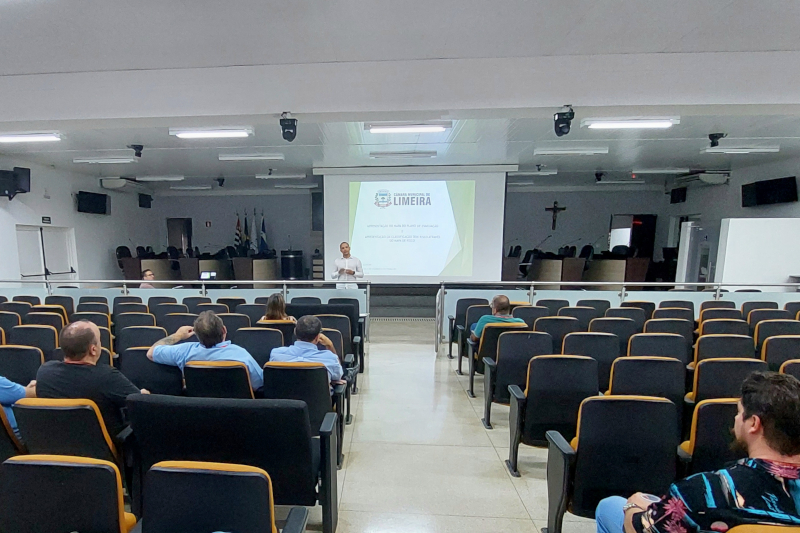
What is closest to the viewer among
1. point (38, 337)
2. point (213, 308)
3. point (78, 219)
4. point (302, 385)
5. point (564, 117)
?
point (302, 385)

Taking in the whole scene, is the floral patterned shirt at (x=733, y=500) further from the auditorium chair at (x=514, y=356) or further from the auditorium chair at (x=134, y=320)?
the auditorium chair at (x=134, y=320)

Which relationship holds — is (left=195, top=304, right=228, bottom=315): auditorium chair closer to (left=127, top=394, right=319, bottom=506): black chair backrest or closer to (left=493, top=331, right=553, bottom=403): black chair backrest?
(left=127, top=394, right=319, bottom=506): black chair backrest

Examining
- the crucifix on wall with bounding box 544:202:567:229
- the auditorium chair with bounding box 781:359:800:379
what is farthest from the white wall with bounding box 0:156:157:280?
the crucifix on wall with bounding box 544:202:567:229

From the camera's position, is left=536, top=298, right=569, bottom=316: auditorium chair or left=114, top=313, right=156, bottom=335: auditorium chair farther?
left=536, top=298, right=569, bottom=316: auditorium chair

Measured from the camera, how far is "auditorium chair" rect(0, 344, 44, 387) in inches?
95.5

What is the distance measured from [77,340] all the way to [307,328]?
47.1 inches

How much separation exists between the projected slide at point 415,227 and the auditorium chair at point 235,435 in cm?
662

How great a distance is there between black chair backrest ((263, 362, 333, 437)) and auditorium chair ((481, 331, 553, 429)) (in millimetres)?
1425

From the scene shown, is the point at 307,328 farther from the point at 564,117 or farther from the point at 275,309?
the point at 564,117

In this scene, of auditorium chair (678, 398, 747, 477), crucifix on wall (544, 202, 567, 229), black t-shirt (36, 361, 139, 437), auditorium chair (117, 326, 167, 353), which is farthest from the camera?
crucifix on wall (544, 202, 567, 229)

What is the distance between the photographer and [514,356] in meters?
2.87

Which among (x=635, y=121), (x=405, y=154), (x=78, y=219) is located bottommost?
(x=78, y=219)

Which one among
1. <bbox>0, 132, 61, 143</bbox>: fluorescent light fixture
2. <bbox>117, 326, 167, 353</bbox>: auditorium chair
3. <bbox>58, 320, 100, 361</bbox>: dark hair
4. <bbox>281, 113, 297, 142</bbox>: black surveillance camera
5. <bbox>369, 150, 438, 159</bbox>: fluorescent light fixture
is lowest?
<bbox>117, 326, 167, 353</bbox>: auditorium chair

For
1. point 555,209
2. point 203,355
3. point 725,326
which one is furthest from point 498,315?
point 555,209
